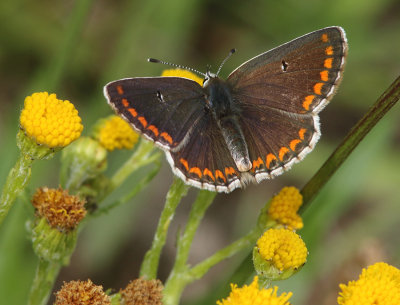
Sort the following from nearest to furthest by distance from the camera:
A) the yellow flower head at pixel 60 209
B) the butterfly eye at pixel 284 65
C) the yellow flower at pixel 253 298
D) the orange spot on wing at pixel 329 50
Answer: the yellow flower at pixel 253 298 → the yellow flower head at pixel 60 209 → the orange spot on wing at pixel 329 50 → the butterfly eye at pixel 284 65

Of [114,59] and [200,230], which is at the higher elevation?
[114,59]

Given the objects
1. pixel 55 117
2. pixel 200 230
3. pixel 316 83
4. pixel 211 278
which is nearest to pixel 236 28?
pixel 200 230

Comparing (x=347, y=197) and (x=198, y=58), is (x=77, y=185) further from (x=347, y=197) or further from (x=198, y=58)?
(x=198, y=58)

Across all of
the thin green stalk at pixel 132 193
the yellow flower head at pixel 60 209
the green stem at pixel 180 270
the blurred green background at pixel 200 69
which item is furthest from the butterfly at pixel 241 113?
the blurred green background at pixel 200 69

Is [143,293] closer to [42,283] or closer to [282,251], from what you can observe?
[42,283]

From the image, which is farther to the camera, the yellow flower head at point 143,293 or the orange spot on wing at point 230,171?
the orange spot on wing at point 230,171

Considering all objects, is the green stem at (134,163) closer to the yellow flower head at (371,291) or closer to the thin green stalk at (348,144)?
the thin green stalk at (348,144)

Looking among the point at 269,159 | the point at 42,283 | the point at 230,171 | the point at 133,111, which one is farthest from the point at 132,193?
the point at 269,159
